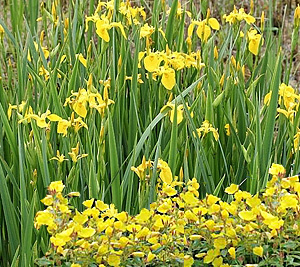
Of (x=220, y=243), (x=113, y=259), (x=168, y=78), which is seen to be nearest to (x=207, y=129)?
(x=168, y=78)

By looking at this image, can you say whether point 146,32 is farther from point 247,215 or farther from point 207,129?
point 247,215

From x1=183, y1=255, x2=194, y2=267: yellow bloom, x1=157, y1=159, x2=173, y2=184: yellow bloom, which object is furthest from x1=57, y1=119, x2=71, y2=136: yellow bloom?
x1=183, y1=255, x2=194, y2=267: yellow bloom

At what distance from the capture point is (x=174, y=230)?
4.32 ft

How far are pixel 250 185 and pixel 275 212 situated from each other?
41 centimetres

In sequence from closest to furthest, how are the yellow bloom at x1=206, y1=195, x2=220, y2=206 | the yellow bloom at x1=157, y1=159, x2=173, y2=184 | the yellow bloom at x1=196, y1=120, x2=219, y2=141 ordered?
the yellow bloom at x1=206, y1=195, x2=220, y2=206 < the yellow bloom at x1=157, y1=159, x2=173, y2=184 < the yellow bloom at x1=196, y1=120, x2=219, y2=141

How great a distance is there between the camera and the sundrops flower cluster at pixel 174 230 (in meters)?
1.26

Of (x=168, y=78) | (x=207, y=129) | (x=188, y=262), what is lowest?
(x=188, y=262)

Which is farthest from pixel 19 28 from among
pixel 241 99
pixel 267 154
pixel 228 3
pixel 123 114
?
pixel 228 3

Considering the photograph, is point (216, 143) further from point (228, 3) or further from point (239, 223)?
point (228, 3)

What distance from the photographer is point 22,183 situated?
1.47 meters

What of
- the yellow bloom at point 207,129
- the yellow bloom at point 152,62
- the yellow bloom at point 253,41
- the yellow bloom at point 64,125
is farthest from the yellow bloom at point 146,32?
the yellow bloom at point 64,125

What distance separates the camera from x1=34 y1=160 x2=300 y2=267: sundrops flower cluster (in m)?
1.26

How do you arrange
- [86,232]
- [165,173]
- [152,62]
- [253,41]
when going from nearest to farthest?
[86,232]
[165,173]
[152,62]
[253,41]

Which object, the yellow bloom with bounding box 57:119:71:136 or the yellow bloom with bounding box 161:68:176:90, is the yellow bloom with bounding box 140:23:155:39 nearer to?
the yellow bloom with bounding box 161:68:176:90
